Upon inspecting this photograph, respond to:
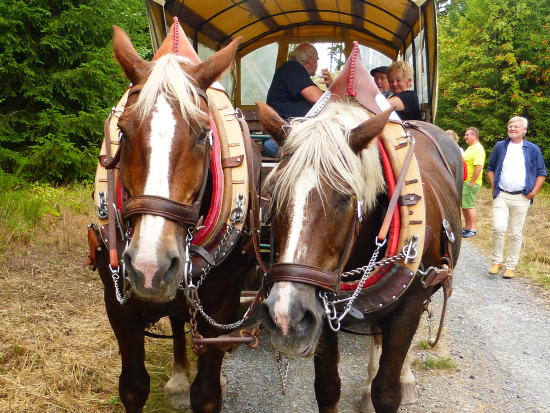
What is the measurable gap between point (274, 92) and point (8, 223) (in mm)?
3267

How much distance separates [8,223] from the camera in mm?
5125

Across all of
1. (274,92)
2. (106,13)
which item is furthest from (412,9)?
(106,13)

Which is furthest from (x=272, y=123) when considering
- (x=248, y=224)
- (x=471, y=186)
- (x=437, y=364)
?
(x=471, y=186)

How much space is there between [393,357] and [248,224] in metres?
0.91

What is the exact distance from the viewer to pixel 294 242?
66.1 inches

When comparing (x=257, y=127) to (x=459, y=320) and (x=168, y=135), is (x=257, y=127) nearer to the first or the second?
(x=459, y=320)

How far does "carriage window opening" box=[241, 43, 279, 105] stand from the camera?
521 cm

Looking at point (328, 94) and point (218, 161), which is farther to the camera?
point (328, 94)

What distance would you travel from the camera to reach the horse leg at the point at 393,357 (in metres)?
2.14

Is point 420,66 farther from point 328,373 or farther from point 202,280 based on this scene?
point 202,280

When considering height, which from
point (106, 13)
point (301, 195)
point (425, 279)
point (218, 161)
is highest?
point (106, 13)

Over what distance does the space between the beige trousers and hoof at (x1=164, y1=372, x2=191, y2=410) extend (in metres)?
4.42

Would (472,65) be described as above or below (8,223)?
above

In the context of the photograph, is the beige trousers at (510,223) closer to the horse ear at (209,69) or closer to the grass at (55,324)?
the grass at (55,324)
